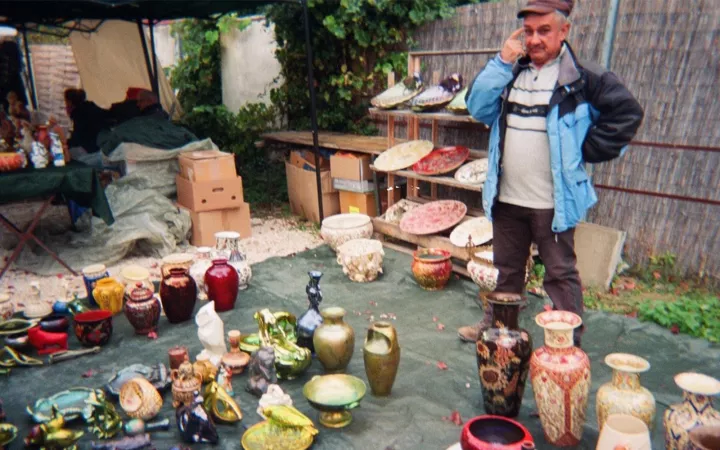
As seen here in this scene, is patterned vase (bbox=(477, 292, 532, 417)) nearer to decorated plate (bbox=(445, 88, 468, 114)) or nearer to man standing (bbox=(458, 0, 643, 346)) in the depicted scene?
man standing (bbox=(458, 0, 643, 346))

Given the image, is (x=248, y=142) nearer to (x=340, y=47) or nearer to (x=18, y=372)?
(x=340, y=47)

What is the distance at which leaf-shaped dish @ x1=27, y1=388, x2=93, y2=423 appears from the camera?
8.86ft

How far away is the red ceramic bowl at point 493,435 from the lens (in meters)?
1.99

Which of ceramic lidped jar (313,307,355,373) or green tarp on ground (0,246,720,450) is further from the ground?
ceramic lidped jar (313,307,355,373)

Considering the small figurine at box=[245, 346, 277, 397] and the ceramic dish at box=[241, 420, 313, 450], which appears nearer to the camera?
the ceramic dish at box=[241, 420, 313, 450]

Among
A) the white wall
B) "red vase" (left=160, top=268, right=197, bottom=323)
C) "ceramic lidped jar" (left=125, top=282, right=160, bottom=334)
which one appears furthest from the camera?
the white wall

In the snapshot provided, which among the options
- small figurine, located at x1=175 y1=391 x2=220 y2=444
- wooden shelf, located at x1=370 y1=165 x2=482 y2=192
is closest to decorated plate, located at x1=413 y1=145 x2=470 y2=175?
wooden shelf, located at x1=370 y1=165 x2=482 y2=192

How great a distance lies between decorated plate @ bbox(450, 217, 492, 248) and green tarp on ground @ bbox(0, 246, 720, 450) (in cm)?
33

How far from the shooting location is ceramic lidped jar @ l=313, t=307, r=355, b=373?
2.96 metres

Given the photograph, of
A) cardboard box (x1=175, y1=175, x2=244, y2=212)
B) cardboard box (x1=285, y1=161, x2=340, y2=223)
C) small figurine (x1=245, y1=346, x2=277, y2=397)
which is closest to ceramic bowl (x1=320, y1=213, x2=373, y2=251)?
cardboard box (x1=285, y1=161, x2=340, y2=223)

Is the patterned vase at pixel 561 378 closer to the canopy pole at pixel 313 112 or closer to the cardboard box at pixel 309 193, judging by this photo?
the canopy pole at pixel 313 112

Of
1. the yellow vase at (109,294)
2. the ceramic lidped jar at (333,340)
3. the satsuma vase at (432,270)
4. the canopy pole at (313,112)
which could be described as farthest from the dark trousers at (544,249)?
the canopy pole at (313,112)

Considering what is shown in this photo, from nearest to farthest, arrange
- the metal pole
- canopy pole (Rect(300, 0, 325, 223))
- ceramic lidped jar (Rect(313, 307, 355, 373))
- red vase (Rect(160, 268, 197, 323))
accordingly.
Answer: ceramic lidped jar (Rect(313, 307, 355, 373)), red vase (Rect(160, 268, 197, 323)), the metal pole, canopy pole (Rect(300, 0, 325, 223))

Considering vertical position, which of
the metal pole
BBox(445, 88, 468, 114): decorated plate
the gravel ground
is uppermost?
the metal pole
